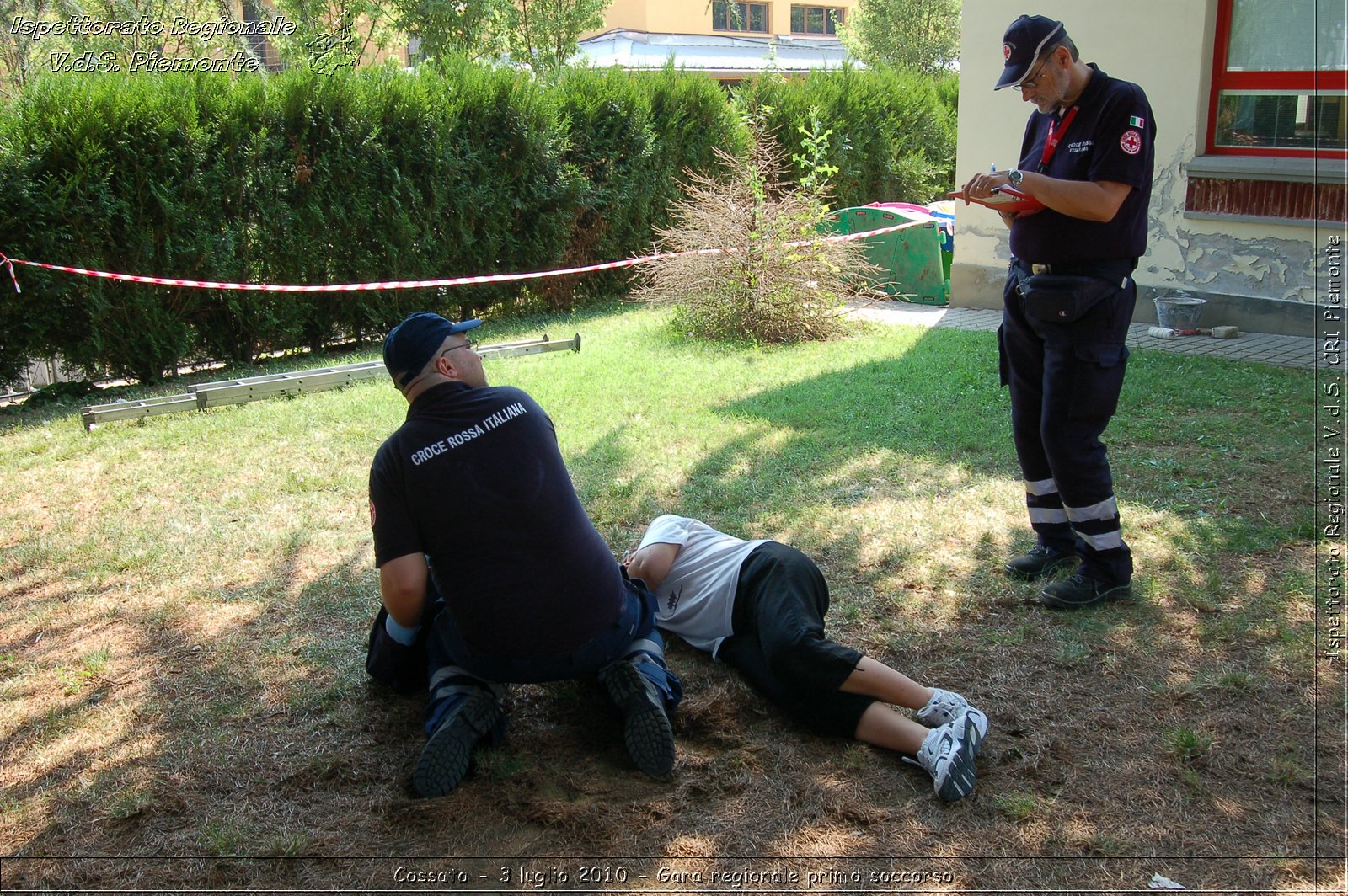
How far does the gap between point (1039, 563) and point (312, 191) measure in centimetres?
836

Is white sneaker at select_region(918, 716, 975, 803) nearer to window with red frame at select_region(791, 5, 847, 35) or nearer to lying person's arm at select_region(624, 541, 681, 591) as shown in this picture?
lying person's arm at select_region(624, 541, 681, 591)

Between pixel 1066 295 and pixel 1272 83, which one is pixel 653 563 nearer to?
pixel 1066 295

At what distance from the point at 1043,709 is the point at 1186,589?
46.4 inches

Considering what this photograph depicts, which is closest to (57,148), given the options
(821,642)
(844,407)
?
(844,407)

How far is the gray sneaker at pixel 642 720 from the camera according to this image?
303 centimetres

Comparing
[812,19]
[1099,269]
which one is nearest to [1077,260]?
[1099,269]

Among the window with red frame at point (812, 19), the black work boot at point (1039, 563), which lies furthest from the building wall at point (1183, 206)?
the window with red frame at point (812, 19)

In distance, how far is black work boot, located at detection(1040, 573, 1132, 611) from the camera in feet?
13.2

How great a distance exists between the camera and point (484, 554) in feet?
9.99

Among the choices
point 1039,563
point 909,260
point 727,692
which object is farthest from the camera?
point 909,260

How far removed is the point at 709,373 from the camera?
27.6 feet

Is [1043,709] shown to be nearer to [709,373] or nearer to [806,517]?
[806,517]

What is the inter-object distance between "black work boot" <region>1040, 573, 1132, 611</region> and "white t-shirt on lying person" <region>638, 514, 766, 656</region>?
1.24 meters

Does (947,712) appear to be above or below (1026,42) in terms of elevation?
below
